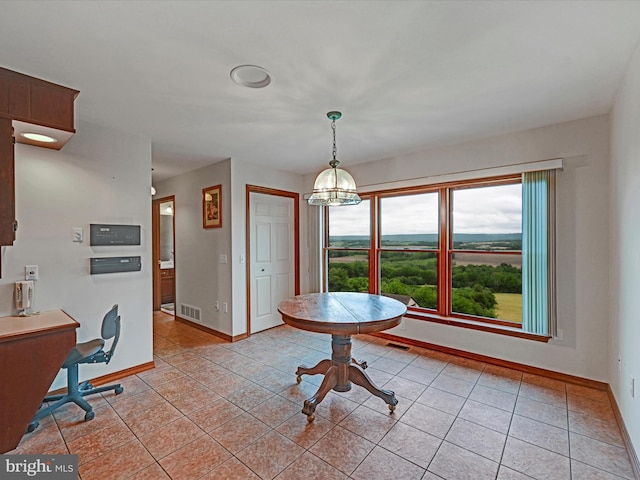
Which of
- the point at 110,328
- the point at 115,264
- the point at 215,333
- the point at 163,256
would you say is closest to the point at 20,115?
the point at 115,264

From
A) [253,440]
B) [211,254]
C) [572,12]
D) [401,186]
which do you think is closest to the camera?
[572,12]

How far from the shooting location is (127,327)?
3016 millimetres

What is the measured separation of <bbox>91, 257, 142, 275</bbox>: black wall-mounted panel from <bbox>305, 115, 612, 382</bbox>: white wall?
382cm

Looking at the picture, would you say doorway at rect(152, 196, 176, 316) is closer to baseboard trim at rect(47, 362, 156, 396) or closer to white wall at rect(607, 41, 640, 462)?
baseboard trim at rect(47, 362, 156, 396)

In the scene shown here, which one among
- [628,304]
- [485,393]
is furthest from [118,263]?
[628,304]

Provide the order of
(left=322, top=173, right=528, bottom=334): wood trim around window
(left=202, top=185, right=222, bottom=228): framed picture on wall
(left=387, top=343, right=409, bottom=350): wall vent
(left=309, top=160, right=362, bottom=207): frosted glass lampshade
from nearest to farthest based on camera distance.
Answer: (left=309, top=160, right=362, bottom=207): frosted glass lampshade < (left=322, top=173, right=528, bottom=334): wood trim around window < (left=387, top=343, right=409, bottom=350): wall vent < (left=202, top=185, right=222, bottom=228): framed picture on wall

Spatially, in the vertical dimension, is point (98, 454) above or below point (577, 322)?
below

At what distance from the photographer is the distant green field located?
3.22 metres

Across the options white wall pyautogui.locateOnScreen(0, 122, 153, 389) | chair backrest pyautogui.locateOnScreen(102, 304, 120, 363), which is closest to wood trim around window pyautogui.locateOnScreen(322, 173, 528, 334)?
white wall pyautogui.locateOnScreen(0, 122, 153, 389)

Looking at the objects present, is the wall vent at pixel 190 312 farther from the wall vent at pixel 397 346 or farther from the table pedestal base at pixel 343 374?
the wall vent at pixel 397 346

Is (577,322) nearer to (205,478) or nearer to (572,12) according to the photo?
(572,12)

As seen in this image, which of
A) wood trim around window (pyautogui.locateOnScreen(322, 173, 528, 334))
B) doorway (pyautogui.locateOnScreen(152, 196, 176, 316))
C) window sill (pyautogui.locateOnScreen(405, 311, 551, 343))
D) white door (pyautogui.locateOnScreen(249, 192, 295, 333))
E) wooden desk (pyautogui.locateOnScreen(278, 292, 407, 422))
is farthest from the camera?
doorway (pyautogui.locateOnScreen(152, 196, 176, 316))

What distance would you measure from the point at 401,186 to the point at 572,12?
2.46 metres

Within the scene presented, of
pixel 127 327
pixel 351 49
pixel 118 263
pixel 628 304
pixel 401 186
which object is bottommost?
pixel 127 327
